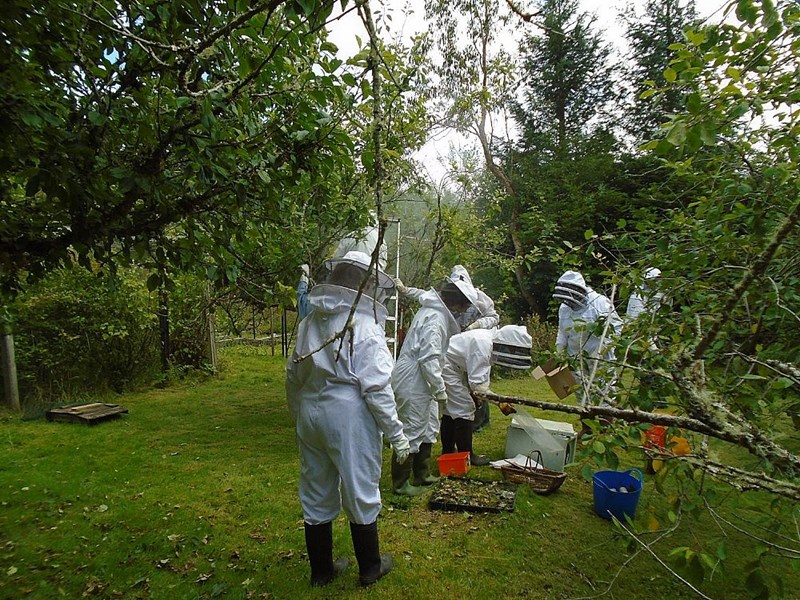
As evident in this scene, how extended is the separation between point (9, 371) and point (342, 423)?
5686 mm

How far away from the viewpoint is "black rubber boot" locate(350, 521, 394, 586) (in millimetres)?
2771

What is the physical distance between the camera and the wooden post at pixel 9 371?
5.79 meters

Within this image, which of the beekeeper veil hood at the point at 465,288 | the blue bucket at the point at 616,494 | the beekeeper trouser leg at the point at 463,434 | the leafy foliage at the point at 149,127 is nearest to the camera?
the leafy foliage at the point at 149,127

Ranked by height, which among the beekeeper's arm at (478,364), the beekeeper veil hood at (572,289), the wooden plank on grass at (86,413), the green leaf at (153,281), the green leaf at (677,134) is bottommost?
the wooden plank on grass at (86,413)

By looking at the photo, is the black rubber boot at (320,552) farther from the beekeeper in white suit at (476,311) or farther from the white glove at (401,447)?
the beekeeper in white suit at (476,311)

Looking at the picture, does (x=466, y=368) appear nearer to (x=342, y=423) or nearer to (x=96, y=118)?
(x=342, y=423)

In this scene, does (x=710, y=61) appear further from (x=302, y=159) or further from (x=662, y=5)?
(x=662, y=5)

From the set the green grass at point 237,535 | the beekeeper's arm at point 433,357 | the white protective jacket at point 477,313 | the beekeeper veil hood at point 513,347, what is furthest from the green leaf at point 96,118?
the beekeeper veil hood at point 513,347

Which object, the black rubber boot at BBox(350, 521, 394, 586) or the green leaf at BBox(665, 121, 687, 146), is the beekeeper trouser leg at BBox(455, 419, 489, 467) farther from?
the green leaf at BBox(665, 121, 687, 146)

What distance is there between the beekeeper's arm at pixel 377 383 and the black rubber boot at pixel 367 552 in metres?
0.54

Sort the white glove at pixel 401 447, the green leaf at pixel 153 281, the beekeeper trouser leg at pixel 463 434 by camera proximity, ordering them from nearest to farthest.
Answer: the green leaf at pixel 153 281 < the white glove at pixel 401 447 < the beekeeper trouser leg at pixel 463 434

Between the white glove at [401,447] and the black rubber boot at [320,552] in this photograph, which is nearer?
the black rubber boot at [320,552]

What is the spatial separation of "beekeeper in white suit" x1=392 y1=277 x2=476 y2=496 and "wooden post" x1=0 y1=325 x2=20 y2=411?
16.4ft

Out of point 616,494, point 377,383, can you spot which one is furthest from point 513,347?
point 377,383
